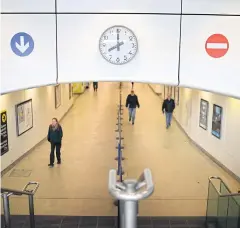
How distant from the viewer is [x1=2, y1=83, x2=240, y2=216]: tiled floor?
6.93 metres

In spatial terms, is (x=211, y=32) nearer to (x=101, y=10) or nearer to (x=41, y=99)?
(x=101, y=10)

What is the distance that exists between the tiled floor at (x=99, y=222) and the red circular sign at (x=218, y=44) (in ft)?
10.6

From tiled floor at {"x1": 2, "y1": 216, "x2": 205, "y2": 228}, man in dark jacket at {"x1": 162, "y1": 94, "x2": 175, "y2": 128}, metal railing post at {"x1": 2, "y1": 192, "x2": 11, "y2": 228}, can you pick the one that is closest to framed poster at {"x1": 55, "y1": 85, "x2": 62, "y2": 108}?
man in dark jacket at {"x1": 162, "y1": 94, "x2": 175, "y2": 128}

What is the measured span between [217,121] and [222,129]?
0.35m

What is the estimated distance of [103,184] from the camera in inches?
313

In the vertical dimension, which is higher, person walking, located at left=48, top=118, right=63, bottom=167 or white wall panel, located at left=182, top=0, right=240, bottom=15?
white wall panel, located at left=182, top=0, right=240, bottom=15

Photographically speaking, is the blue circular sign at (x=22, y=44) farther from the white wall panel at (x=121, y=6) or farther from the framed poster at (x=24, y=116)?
the framed poster at (x=24, y=116)

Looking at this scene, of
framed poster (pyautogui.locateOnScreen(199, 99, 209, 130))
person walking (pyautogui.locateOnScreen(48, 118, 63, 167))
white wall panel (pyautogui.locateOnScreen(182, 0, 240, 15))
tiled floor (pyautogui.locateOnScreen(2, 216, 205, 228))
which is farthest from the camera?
framed poster (pyautogui.locateOnScreen(199, 99, 209, 130))

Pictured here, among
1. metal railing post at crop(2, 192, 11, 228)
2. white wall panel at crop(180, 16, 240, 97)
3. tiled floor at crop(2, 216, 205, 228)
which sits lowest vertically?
tiled floor at crop(2, 216, 205, 228)

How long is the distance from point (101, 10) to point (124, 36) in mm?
451

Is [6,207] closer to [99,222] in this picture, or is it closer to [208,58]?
[99,222]

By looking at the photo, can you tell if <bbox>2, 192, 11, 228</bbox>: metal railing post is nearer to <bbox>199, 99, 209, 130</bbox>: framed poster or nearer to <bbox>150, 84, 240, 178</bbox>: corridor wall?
<bbox>150, 84, 240, 178</bbox>: corridor wall

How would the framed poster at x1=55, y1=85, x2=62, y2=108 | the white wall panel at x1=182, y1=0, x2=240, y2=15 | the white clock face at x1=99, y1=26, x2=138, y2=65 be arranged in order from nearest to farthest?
the white wall panel at x1=182, y1=0, x2=240, y2=15 < the white clock face at x1=99, y1=26, x2=138, y2=65 < the framed poster at x1=55, y1=85, x2=62, y2=108

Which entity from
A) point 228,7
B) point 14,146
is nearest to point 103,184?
point 14,146
